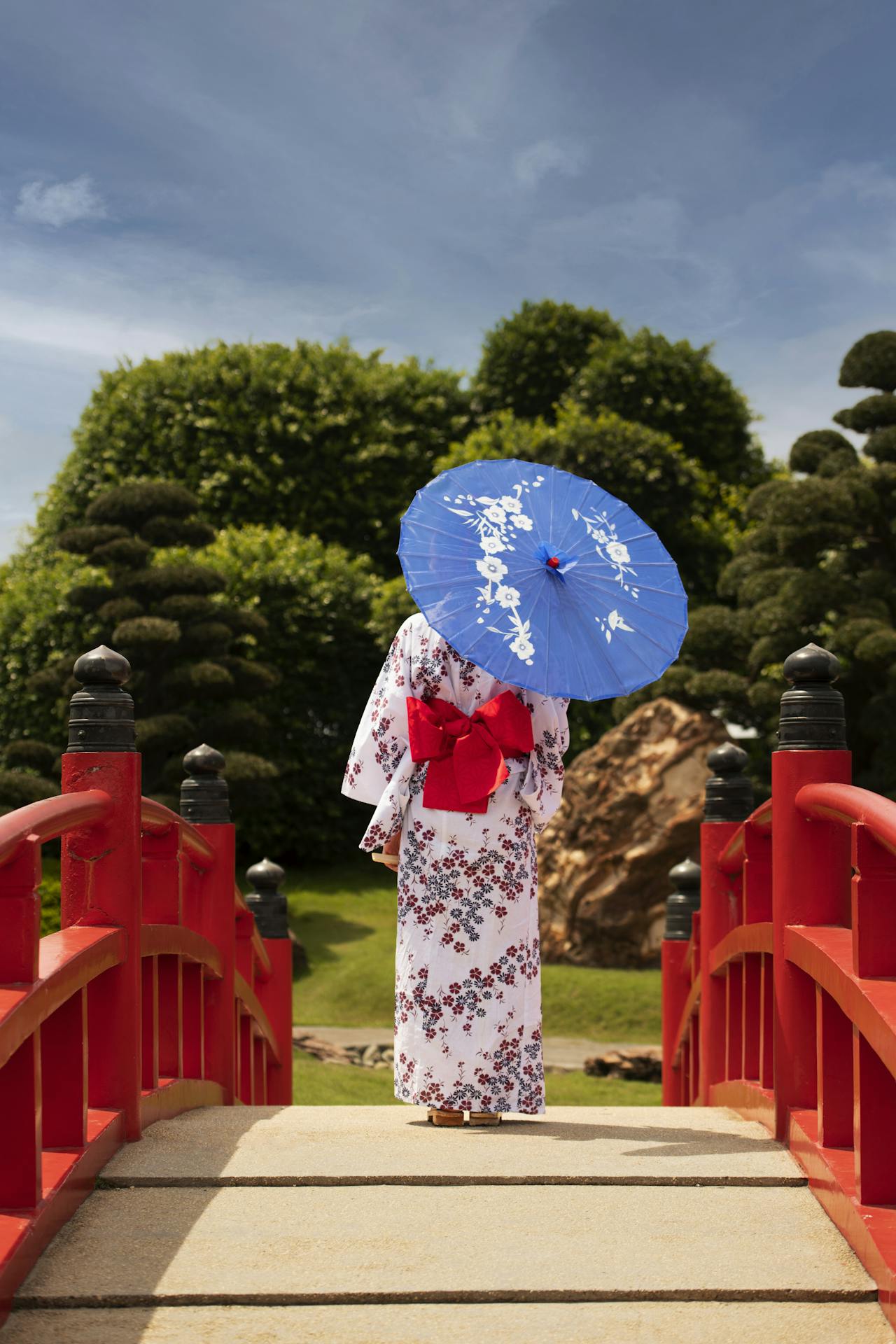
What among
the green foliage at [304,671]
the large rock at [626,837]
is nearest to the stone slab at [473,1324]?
the large rock at [626,837]

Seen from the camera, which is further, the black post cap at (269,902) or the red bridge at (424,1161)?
the black post cap at (269,902)

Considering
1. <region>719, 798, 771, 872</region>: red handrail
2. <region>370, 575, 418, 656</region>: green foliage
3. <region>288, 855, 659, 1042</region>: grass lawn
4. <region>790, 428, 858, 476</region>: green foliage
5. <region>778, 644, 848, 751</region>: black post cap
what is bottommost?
<region>288, 855, 659, 1042</region>: grass lawn

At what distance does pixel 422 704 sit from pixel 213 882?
3.96ft

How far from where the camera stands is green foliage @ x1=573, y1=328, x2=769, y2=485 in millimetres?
18703

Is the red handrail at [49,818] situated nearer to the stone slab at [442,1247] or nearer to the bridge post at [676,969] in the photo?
the stone slab at [442,1247]

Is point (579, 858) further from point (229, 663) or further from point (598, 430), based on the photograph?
point (598, 430)

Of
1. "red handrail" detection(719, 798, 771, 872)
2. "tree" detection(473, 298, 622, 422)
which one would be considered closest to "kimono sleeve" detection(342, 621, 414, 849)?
"red handrail" detection(719, 798, 771, 872)

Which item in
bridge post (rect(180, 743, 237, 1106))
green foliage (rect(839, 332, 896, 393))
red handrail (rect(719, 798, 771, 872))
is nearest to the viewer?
red handrail (rect(719, 798, 771, 872))

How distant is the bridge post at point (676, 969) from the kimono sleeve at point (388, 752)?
2886mm

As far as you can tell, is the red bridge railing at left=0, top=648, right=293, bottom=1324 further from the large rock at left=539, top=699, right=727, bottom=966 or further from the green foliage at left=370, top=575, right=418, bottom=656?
the green foliage at left=370, top=575, right=418, bottom=656

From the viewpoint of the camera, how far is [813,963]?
9.84ft

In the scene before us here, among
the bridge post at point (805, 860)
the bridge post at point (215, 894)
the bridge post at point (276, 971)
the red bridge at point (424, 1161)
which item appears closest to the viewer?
the red bridge at point (424, 1161)

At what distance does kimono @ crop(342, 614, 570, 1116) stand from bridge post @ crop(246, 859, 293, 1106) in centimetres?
297

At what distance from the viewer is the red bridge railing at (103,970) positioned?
2.43m
